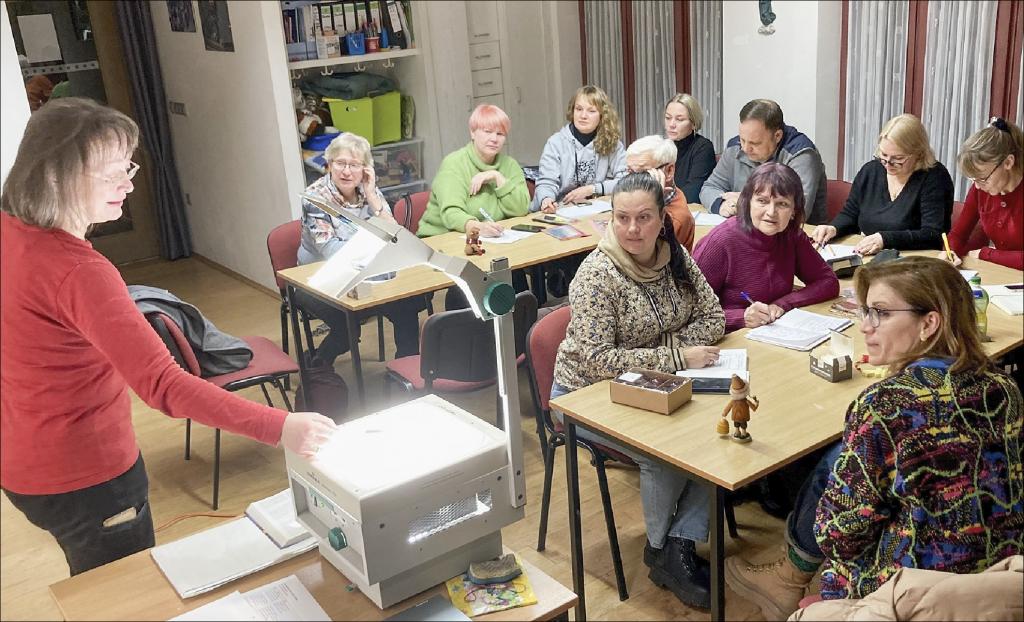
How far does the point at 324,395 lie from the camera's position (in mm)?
3953

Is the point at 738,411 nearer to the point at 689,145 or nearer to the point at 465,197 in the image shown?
the point at 465,197

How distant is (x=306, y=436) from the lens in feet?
5.81

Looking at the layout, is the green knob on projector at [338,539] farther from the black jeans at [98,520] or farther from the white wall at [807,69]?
the white wall at [807,69]

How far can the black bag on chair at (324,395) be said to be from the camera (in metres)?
3.95

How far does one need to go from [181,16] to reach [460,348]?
116 inches

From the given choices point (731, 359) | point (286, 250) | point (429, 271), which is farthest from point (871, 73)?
point (286, 250)

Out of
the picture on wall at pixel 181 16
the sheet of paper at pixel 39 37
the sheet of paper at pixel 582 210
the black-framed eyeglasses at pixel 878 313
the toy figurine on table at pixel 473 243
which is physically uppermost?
the picture on wall at pixel 181 16

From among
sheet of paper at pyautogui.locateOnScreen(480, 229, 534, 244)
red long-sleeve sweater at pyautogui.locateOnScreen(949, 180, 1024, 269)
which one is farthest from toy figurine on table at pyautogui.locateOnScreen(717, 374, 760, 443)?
sheet of paper at pyautogui.locateOnScreen(480, 229, 534, 244)

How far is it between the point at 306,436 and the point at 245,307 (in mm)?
3501

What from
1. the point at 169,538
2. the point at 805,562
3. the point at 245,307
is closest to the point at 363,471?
the point at 169,538

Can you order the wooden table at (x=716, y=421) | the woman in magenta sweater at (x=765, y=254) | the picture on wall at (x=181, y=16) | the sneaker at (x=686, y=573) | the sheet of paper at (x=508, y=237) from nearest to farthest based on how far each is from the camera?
the wooden table at (x=716, y=421)
the sneaker at (x=686, y=573)
the woman in magenta sweater at (x=765, y=254)
the sheet of paper at (x=508, y=237)
the picture on wall at (x=181, y=16)

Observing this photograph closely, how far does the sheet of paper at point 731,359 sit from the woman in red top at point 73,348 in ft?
4.46

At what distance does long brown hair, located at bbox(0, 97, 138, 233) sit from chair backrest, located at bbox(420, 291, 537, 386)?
5.58ft

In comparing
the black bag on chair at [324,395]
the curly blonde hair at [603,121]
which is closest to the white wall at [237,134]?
the black bag on chair at [324,395]
